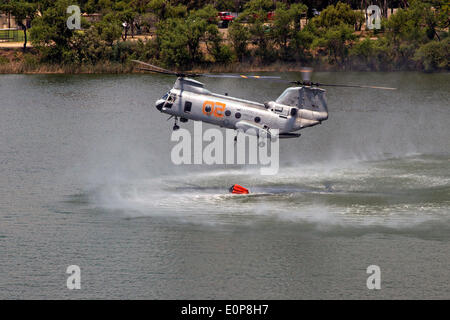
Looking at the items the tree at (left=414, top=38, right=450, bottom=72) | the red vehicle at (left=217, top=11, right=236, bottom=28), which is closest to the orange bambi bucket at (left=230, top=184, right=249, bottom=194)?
the tree at (left=414, top=38, right=450, bottom=72)

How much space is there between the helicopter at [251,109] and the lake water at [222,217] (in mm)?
4284

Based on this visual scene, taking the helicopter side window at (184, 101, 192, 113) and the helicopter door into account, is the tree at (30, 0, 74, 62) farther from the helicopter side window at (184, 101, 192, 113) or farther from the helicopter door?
the helicopter door

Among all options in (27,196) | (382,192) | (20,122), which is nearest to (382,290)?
(382,192)

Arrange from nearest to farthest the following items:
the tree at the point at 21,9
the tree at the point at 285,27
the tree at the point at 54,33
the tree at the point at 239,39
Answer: the tree at the point at 54,33 < the tree at the point at 21,9 < the tree at the point at 239,39 < the tree at the point at 285,27

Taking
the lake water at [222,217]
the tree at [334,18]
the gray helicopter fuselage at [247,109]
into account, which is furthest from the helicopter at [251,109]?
the tree at [334,18]

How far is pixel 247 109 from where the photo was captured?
45656 mm

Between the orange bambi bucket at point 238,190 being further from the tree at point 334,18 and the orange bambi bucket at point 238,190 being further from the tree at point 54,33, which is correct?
the tree at point 334,18

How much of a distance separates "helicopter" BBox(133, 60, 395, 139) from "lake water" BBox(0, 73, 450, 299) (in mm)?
4284

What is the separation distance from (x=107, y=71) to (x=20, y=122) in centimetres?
4272

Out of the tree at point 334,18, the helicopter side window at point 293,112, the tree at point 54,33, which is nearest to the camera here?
the helicopter side window at point 293,112

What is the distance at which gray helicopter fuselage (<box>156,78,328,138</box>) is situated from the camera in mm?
45125

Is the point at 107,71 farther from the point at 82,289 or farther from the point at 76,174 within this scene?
the point at 82,289

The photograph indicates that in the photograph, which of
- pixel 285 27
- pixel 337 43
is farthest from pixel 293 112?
pixel 285 27

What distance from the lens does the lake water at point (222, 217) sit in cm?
3578
